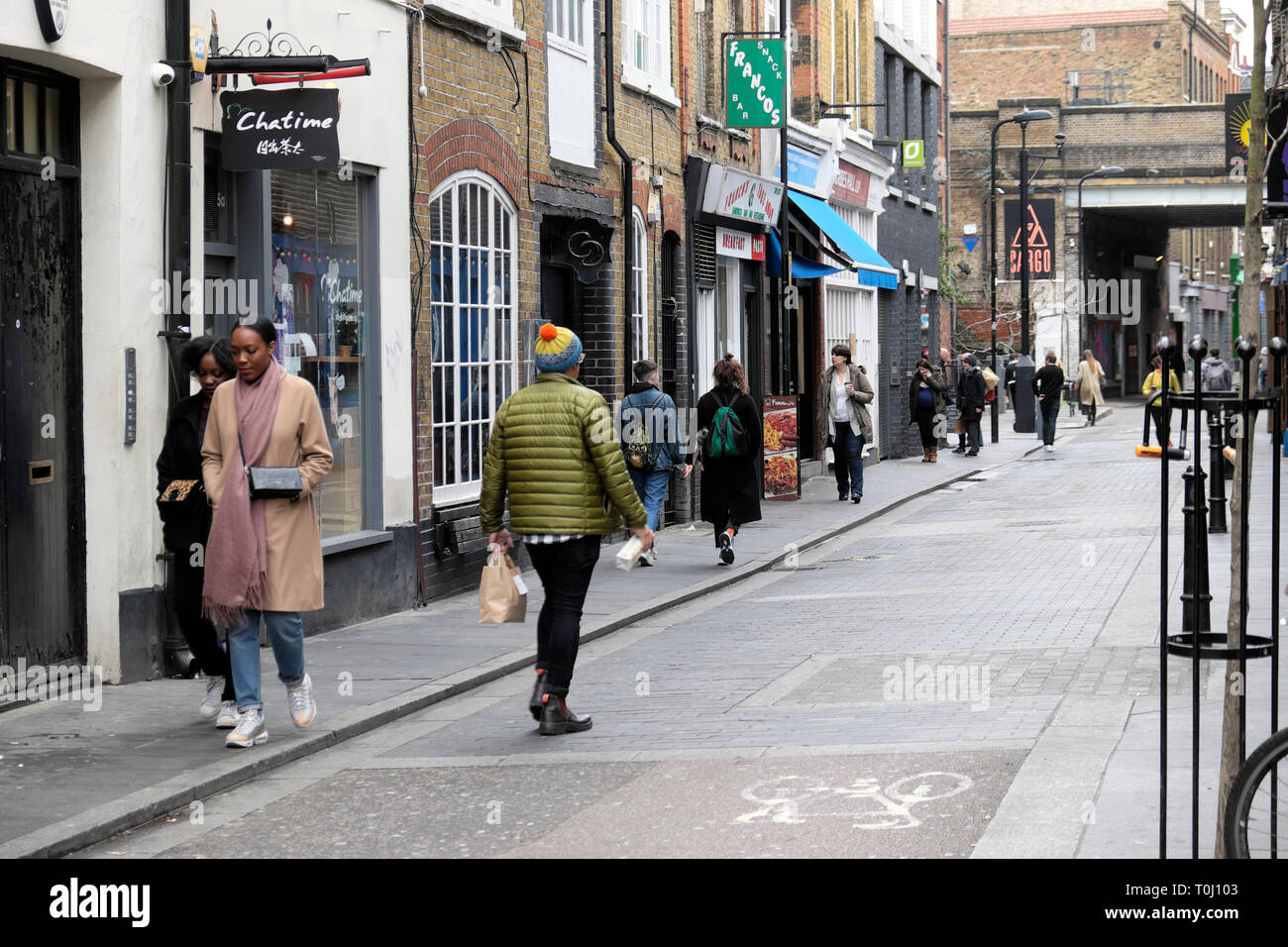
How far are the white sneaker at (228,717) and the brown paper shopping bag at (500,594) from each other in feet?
4.12

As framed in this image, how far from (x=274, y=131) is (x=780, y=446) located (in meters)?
11.9

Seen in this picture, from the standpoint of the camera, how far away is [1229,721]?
17.9 feet

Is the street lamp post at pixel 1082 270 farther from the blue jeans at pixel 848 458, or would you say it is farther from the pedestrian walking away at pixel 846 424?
the blue jeans at pixel 848 458

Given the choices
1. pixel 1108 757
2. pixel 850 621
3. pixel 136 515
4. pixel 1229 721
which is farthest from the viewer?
pixel 850 621

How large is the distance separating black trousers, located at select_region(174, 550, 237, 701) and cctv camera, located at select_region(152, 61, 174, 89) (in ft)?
9.68

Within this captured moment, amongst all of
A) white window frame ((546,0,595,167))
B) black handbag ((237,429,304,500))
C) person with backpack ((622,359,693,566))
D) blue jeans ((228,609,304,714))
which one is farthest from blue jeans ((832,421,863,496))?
black handbag ((237,429,304,500))

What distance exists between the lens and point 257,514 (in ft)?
26.0

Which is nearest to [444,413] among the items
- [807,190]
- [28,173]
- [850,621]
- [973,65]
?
[850,621]

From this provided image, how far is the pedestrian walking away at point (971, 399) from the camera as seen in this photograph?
31391 millimetres

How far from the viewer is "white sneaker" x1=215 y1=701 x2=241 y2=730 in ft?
27.8

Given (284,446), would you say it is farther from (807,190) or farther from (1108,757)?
(807,190)

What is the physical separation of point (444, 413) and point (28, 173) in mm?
5344

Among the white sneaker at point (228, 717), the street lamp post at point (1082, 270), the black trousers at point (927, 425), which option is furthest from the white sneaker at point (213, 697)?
the street lamp post at point (1082, 270)

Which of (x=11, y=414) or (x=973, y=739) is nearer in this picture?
(x=973, y=739)
